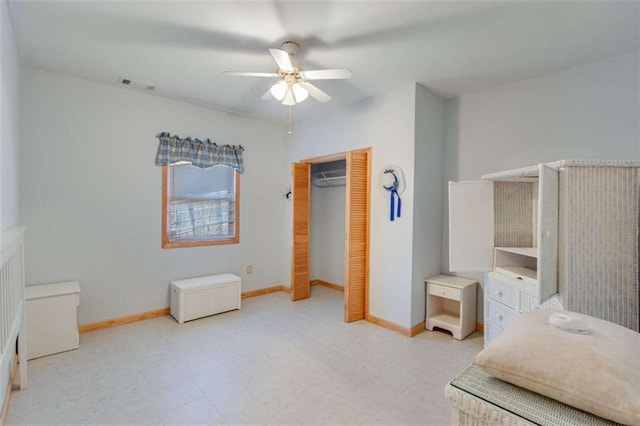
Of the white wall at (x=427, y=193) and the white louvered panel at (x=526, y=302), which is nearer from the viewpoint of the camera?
the white louvered panel at (x=526, y=302)

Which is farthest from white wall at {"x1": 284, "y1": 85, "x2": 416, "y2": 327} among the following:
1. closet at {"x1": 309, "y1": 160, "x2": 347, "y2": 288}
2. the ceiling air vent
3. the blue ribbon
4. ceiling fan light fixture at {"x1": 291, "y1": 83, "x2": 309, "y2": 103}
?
the ceiling air vent

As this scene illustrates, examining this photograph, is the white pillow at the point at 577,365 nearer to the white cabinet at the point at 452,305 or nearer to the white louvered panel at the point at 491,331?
the white louvered panel at the point at 491,331

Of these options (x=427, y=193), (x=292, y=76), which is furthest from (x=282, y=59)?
(x=427, y=193)

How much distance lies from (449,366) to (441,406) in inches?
22.9

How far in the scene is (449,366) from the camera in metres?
2.48

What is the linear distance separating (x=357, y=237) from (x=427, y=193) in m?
0.89

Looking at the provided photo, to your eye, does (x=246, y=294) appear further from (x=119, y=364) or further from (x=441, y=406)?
(x=441, y=406)

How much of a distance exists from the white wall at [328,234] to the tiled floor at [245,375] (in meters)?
1.54

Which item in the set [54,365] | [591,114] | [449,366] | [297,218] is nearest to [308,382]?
[449,366]

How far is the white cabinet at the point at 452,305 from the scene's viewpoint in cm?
299

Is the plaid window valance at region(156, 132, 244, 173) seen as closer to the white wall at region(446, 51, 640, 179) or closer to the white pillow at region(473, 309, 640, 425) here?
the white wall at region(446, 51, 640, 179)

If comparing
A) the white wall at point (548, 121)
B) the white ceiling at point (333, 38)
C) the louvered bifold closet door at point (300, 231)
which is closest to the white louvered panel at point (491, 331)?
the white wall at point (548, 121)

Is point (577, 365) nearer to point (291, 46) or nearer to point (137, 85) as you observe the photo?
point (291, 46)

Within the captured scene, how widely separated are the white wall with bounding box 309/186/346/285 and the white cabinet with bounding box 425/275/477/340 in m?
1.73
